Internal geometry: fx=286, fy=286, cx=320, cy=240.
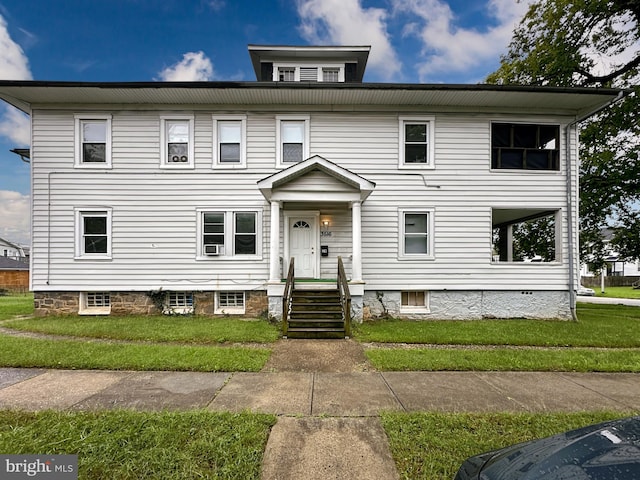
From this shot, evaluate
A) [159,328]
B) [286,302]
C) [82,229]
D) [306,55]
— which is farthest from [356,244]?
[82,229]

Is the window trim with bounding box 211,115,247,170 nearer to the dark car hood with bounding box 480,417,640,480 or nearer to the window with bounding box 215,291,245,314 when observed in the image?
the window with bounding box 215,291,245,314

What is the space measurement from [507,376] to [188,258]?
8.63 m

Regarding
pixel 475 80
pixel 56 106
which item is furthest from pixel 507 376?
pixel 475 80

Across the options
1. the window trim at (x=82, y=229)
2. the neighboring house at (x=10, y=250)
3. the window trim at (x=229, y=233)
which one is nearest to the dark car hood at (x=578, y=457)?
the window trim at (x=229, y=233)

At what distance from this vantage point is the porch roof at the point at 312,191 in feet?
25.9

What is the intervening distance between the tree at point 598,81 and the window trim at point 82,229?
17401 mm

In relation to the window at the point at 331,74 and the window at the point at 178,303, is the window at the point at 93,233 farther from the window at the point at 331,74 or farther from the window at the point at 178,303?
the window at the point at 331,74

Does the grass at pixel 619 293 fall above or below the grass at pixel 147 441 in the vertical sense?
below

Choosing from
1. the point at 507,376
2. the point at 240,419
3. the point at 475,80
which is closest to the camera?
the point at 240,419

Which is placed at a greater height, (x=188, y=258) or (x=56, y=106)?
(x=56, y=106)

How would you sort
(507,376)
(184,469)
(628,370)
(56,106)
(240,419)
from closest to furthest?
(184,469) < (240,419) < (507,376) < (628,370) < (56,106)

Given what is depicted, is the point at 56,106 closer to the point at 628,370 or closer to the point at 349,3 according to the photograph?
the point at 349,3

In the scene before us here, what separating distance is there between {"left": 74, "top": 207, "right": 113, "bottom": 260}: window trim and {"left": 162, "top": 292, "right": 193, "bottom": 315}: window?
2.26 meters

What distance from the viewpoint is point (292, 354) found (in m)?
5.59
